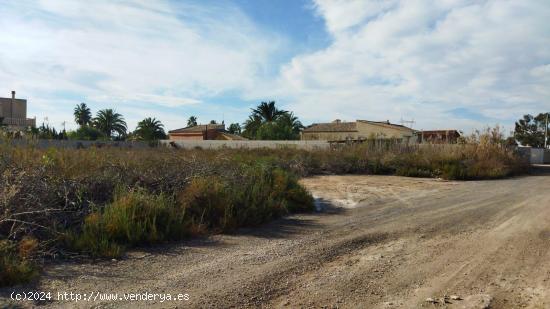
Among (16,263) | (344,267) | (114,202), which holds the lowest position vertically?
(344,267)

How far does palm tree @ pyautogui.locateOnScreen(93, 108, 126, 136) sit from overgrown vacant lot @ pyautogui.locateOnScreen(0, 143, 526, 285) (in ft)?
255

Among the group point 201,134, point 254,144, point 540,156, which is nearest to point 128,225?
point 254,144

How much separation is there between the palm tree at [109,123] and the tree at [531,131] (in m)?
70.7

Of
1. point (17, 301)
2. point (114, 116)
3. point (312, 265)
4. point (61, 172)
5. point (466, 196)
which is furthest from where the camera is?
point (114, 116)

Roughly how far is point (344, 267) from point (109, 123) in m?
84.1

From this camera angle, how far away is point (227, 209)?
824 cm

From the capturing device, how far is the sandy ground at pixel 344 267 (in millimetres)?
4625

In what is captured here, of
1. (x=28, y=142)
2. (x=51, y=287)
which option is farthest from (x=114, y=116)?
(x=51, y=287)

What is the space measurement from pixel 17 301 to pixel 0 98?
6056 cm

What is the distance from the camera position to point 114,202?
23.0 feet

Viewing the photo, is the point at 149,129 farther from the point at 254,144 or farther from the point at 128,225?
the point at 128,225

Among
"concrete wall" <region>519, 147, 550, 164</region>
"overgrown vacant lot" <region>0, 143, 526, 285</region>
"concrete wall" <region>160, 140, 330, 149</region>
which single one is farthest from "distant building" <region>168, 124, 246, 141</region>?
"overgrown vacant lot" <region>0, 143, 526, 285</region>

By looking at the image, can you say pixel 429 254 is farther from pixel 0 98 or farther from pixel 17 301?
pixel 0 98

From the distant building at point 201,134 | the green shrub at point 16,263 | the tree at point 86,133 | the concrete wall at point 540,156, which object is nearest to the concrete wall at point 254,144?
the concrete wall at point 540,156
